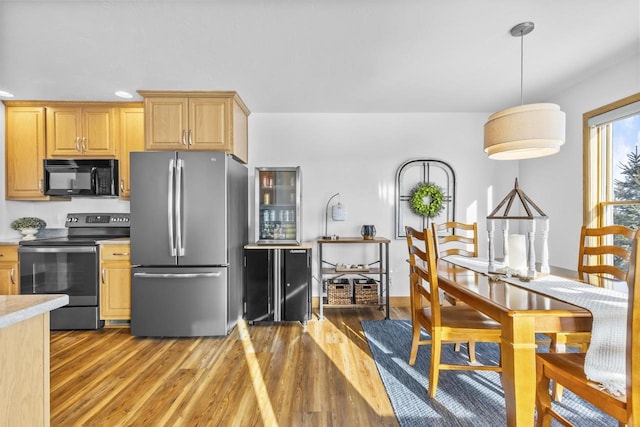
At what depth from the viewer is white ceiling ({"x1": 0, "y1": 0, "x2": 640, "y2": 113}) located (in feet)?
6.26

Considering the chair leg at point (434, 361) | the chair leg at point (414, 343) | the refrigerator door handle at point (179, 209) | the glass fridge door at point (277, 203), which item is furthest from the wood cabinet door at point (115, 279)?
the chair leg at point (434, 361)

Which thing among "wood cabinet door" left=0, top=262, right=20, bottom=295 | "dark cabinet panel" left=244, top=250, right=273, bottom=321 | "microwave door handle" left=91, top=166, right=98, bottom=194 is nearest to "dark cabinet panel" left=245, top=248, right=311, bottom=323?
"dark cabinet panel" left=244, top=250, right=273, bottom=321

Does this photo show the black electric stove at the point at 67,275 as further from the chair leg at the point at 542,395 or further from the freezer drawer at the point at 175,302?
the chair leg at the point at 542,395

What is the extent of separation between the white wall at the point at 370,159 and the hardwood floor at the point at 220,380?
1.33 m

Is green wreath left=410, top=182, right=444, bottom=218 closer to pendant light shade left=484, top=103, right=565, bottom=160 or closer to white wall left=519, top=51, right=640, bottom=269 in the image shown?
white wall left=519, top=51, right=640, bottom=269

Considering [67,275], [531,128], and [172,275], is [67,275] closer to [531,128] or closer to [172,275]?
[172,275]

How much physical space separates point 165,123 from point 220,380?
2.42 metres

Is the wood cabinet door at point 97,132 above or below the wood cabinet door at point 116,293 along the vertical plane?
above

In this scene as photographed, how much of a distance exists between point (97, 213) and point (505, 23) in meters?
4.33

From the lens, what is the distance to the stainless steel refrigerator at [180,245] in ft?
9.46

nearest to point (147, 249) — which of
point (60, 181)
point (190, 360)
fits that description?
point (190, 360)

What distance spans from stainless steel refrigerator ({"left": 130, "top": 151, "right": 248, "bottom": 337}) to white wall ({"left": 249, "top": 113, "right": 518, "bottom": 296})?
105cm

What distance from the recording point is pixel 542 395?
4.63ft

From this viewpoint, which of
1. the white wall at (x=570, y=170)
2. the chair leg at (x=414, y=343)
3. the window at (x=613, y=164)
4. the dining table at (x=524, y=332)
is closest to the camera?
the dining table at (x=524, y=332)
